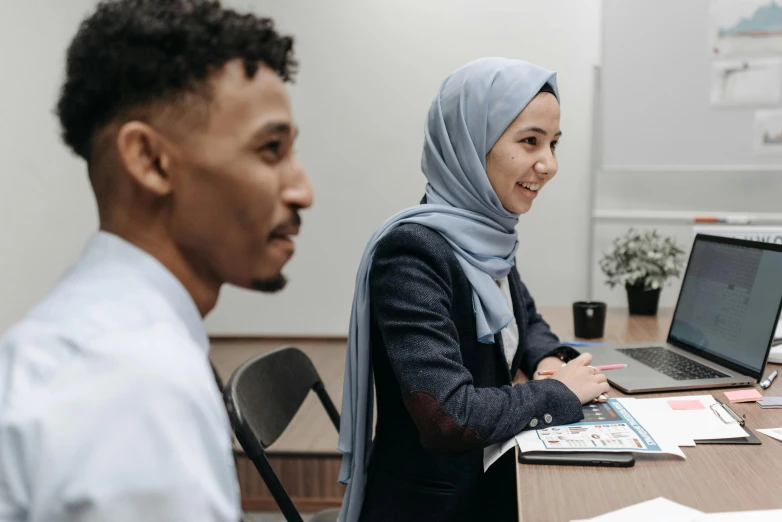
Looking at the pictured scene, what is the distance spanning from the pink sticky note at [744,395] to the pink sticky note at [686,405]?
0.08m

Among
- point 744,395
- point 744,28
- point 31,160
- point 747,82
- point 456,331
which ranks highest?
point 744,28

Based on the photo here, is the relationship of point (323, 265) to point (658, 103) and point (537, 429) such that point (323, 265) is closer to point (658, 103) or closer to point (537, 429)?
point (658, 103)

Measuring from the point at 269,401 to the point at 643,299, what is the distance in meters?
1.23

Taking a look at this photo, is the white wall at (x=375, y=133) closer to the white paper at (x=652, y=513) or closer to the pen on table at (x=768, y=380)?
the pen on table at (x=768, y=380)

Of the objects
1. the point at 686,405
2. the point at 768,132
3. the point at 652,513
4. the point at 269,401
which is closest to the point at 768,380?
the point at 686,405

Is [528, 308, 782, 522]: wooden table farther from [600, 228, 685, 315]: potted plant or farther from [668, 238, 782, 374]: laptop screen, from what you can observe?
[600, 228, 685, 315]: potted plant

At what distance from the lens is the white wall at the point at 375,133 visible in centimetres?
343

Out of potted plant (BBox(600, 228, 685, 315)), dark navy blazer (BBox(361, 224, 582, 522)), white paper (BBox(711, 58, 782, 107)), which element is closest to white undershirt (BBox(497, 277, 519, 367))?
dark navy blazer (BBox(361, 224, 582, 522))

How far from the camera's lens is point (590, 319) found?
184cm

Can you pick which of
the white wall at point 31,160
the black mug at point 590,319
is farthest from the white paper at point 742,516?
the white wall at point 31,160

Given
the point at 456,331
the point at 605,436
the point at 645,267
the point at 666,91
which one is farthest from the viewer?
the point at 666,91

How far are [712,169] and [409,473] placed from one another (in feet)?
7.81

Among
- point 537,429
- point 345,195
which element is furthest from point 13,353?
point 345,195

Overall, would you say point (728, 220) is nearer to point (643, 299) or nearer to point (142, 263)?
point (643, 299)
